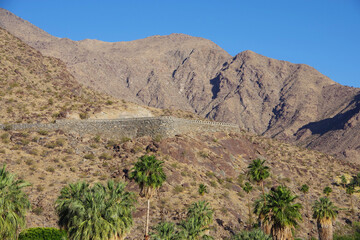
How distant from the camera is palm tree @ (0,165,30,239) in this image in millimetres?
23219

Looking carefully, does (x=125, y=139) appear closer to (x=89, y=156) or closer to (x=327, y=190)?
(x=89, y=156)

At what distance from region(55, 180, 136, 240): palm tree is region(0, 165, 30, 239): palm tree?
363cm

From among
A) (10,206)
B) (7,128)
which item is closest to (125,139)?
(7,128)

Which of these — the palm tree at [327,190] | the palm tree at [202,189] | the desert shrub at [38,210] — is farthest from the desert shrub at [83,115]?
the palm tree at [327,190]

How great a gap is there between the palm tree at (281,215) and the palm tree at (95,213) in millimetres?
14704

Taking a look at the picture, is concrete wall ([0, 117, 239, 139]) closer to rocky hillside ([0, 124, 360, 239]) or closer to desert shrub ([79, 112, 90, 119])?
rocky hillside ([0, 124, 360, 239])

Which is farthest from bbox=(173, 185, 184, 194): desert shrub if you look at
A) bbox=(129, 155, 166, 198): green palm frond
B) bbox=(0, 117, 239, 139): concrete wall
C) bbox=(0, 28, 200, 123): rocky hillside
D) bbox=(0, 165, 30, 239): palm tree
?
bbox=(0, 165, 30, 239): palm tree

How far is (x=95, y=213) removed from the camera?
86.0 feet

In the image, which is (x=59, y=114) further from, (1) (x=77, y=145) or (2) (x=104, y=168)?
(2) (x=104, y=168)

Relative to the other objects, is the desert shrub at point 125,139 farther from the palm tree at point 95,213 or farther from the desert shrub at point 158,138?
the palm tree at point 95,213

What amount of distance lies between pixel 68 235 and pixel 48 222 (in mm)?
23907

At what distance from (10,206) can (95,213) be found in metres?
5.71

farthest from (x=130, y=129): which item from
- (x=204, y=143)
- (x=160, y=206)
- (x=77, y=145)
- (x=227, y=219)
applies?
(x=227, y=219)

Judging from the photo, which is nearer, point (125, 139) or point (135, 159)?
point (135, 159)
